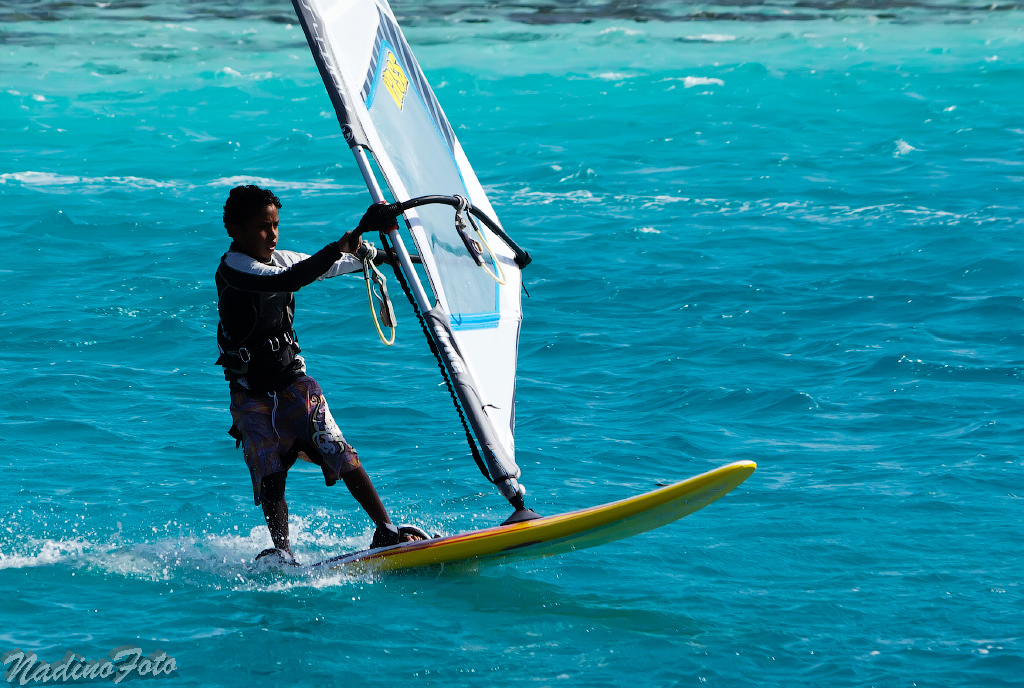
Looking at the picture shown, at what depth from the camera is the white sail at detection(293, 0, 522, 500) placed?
569 cm

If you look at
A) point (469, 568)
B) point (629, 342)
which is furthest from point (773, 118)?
point (469, 568)

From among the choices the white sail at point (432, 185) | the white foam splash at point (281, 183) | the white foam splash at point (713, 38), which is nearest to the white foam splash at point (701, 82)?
the white foam splash at point (713, 38)

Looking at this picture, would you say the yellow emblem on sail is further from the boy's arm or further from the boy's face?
the boy's arm

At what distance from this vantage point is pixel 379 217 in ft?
17.4

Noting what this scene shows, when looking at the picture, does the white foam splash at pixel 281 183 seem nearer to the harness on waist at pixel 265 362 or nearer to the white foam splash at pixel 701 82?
the white foam splash at pixel 701 82

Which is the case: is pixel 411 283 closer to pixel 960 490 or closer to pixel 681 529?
pixel 681 529

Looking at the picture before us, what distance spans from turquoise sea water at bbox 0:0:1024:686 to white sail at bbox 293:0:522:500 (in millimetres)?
988

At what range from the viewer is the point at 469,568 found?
19.9ft

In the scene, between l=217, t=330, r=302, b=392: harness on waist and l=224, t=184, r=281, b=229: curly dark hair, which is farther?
l=217, t=330, r=302, b=392: harness on waist

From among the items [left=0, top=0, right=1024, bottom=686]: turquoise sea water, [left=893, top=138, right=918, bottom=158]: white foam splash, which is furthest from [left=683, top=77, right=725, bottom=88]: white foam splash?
[left=893, top=138, right=918, bottom=158]: white foam splash

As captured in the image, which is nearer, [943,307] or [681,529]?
[681,529]

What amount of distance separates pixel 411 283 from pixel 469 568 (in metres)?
1.51

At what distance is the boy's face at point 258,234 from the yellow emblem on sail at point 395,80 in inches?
56.0

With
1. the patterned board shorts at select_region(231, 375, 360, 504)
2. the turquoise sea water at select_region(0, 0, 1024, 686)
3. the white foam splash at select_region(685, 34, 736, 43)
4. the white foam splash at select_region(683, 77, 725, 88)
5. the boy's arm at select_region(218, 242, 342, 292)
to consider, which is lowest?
the white foam splash at select_region(683, 77, 725, 88)
